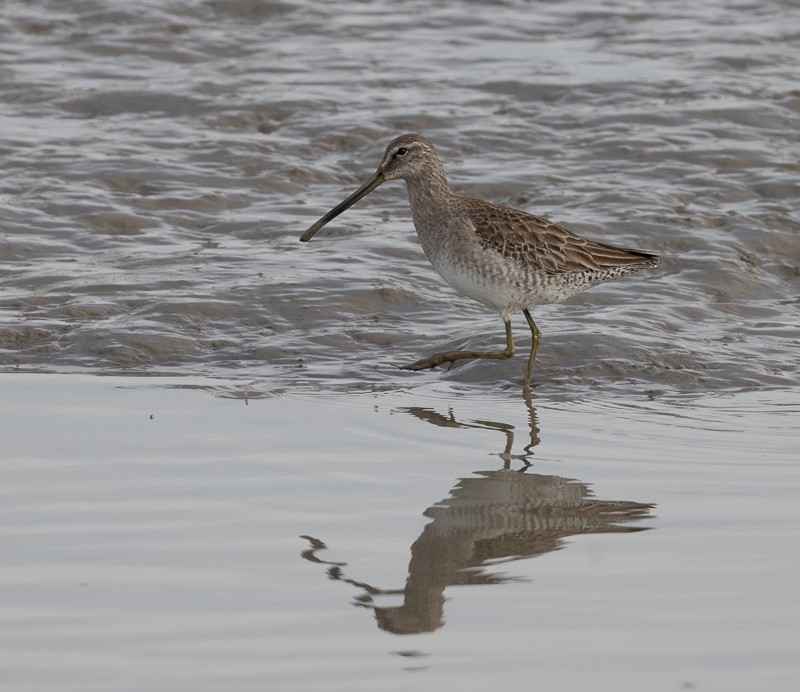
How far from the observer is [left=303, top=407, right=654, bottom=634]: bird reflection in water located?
13.9 feet

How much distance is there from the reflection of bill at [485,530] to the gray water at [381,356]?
0.02 m

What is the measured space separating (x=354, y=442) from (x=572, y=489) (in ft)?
3.10

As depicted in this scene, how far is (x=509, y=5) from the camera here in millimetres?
14531

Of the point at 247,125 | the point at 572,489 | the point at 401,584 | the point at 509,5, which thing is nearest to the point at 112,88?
the point at 247,125

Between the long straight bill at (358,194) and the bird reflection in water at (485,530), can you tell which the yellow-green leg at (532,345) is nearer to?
the long straight bill at (358,194)

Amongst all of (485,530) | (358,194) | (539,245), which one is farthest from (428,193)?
(485,530)

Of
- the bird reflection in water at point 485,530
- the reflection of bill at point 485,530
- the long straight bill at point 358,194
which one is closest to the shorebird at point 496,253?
the long straight bill at point 358,194

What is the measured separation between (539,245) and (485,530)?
245 centimetres

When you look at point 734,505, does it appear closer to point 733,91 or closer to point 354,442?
point 354,442

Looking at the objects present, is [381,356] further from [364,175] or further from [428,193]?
[364,175]

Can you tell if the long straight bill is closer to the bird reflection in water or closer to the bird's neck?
the bird's neck

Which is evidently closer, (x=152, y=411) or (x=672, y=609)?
(x=672, y=609)

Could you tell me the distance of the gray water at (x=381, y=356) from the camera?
4.04 m

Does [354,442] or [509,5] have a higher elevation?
[509,5]
